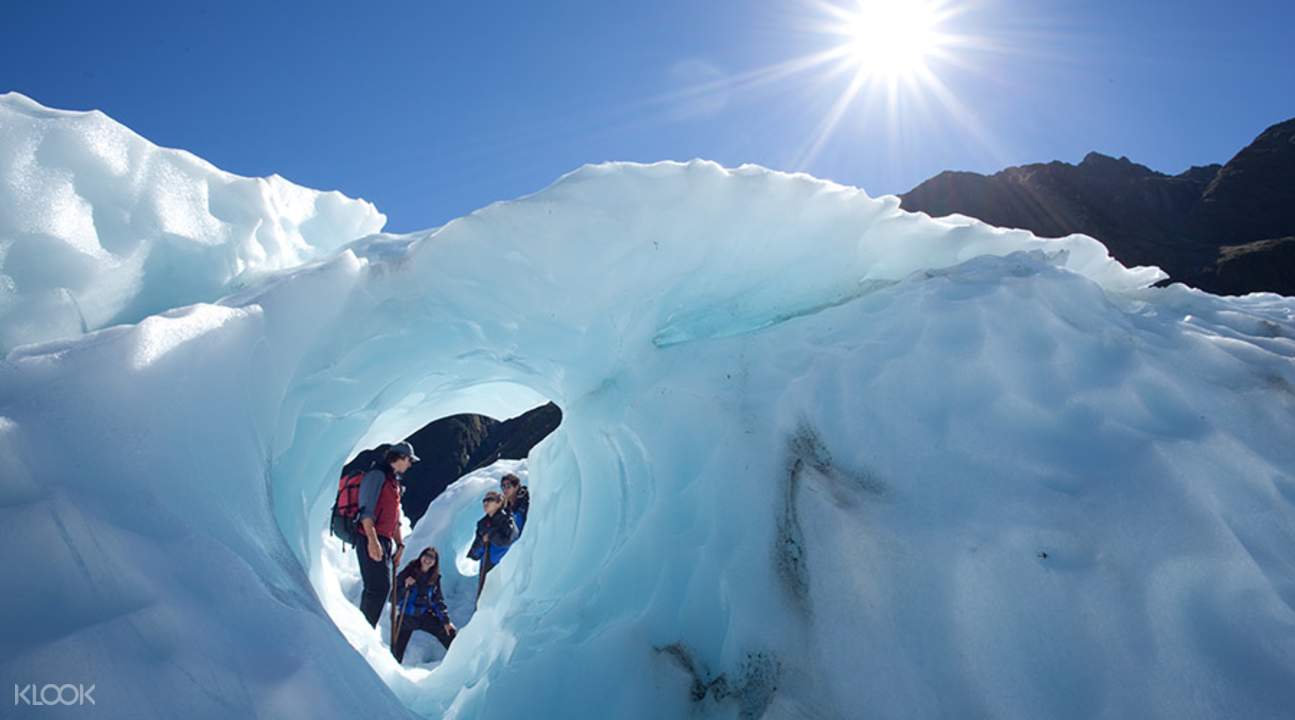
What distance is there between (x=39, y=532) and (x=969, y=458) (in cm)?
243

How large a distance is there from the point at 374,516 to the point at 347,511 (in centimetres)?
29

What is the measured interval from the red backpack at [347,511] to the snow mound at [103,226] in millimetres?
1805

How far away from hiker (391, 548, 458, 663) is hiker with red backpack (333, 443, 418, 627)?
1.48 metres

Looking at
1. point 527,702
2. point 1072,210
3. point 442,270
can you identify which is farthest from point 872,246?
point 1072,210

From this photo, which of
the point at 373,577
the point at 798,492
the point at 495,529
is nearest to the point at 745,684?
the point at 798,492

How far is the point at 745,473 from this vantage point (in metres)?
2.33

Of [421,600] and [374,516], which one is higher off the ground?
[374,516]

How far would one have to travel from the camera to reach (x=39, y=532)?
125 cm

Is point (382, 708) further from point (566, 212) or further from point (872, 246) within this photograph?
point (872, 246)

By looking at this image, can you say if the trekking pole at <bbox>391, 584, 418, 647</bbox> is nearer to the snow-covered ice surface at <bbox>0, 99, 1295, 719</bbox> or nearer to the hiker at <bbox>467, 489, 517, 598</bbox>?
the hiker at <bbox>467, 489, 517, 598</bbox>

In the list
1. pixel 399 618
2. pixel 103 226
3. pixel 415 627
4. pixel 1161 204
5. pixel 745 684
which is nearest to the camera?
pixel 745 684

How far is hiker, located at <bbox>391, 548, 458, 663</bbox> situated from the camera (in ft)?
20.2

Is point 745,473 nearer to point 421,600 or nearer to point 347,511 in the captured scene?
point 347,511

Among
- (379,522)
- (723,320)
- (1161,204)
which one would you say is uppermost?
(1161,204)
